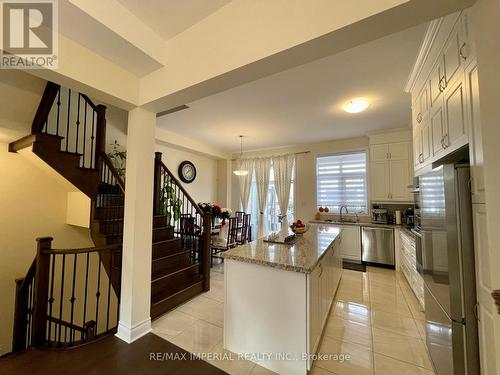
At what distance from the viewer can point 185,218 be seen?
13.4ft

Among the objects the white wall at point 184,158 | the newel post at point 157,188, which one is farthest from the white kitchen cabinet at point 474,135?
the white wall at point 184,158

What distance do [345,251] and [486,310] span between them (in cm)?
362

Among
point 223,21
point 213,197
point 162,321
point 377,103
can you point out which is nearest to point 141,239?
point 162,321

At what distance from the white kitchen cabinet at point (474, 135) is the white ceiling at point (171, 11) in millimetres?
1695

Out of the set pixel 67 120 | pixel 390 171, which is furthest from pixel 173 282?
pixel 390 171

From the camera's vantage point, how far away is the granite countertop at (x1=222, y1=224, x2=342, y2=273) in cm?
166

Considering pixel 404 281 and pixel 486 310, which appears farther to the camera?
pixel 404 281

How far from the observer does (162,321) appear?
2439mm

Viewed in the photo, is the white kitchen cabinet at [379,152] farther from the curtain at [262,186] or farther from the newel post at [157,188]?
the newel post at [157,188]

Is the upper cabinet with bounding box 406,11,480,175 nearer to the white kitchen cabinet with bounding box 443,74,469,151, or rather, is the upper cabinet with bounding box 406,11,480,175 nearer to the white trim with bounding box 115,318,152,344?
the white kitchen cabinet with bounding box 443,74,469,151

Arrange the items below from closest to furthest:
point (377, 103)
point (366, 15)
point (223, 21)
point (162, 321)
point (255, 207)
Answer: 1. point (366, 15)
2. point (223, 21)
3. point (162, 321)
4. point (377, 103)
5. point (255, 207)

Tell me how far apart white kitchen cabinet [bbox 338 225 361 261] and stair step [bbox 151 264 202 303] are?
121 inches

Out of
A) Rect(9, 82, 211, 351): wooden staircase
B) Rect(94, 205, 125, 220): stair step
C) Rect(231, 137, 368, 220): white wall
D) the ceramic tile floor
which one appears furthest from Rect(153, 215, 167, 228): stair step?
Rect(231, 137, 368, 220): white wall

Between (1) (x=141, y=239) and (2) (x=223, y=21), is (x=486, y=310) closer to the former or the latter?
(2) (x=223, y=21)
